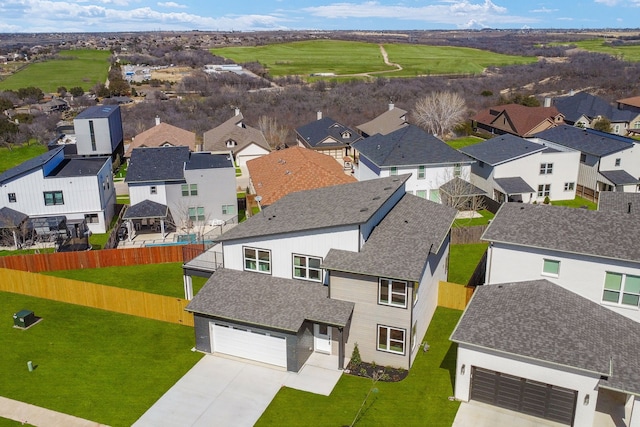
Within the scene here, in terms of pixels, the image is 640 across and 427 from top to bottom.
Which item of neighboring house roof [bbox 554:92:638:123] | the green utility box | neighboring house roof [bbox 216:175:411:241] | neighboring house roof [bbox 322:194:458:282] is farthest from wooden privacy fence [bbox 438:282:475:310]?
neighboring house roof [bbox 554:92:638:123]

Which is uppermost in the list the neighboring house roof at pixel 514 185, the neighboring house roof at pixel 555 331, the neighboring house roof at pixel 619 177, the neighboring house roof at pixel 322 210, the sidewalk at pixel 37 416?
the neighboring house roof at pixel 322 210

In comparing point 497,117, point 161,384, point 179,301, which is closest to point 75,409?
point 161,384

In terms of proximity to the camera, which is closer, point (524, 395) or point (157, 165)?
point (524, 395)

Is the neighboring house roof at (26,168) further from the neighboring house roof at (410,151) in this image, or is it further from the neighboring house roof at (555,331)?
the neighboring house roof at (555,331)

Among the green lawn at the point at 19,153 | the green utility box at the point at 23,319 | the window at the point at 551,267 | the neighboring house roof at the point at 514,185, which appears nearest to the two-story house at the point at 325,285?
the window at the point at 551,267

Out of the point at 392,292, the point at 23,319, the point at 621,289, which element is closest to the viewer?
the point at 392,292

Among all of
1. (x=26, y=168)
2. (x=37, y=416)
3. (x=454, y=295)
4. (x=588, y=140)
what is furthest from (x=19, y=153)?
(x=588, y=140)

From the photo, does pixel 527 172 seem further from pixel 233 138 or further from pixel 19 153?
pixel 19 153
